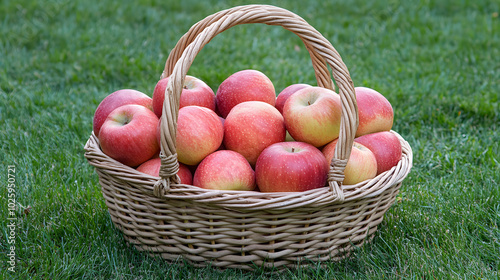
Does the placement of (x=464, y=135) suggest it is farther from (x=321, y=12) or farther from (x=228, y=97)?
(x=321, y=12)

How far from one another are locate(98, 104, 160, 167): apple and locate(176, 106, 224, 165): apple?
0.46 ft

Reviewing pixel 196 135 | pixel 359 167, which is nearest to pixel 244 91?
pixel 196 135

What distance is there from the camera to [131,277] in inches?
69.2

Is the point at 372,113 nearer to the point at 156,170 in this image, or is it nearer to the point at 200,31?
the point at 200,31

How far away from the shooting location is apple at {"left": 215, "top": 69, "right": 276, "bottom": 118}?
6.97 feet

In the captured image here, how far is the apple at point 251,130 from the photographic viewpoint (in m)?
1.90

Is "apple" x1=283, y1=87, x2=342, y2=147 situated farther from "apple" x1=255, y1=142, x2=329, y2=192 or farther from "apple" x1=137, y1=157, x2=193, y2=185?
"apple" x1=137, y1=157, x2=193, y2=185

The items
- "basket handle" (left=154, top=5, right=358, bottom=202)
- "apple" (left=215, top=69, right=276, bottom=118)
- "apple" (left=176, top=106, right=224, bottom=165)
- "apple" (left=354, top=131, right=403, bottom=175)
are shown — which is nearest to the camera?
"basket handle" (left=154, top=5, right=358, bottom=202)

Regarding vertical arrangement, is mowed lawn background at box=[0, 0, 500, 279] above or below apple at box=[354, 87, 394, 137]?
below

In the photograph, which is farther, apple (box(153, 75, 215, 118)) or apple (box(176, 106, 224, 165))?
apple (box(153, 75, 215, 118))

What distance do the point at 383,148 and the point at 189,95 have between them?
0.86 m

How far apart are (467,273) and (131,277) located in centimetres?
125

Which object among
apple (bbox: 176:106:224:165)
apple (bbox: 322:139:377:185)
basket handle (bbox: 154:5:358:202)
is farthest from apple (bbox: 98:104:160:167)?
apple (bbox: 322:139:377:185)

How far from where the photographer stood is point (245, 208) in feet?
5.20
